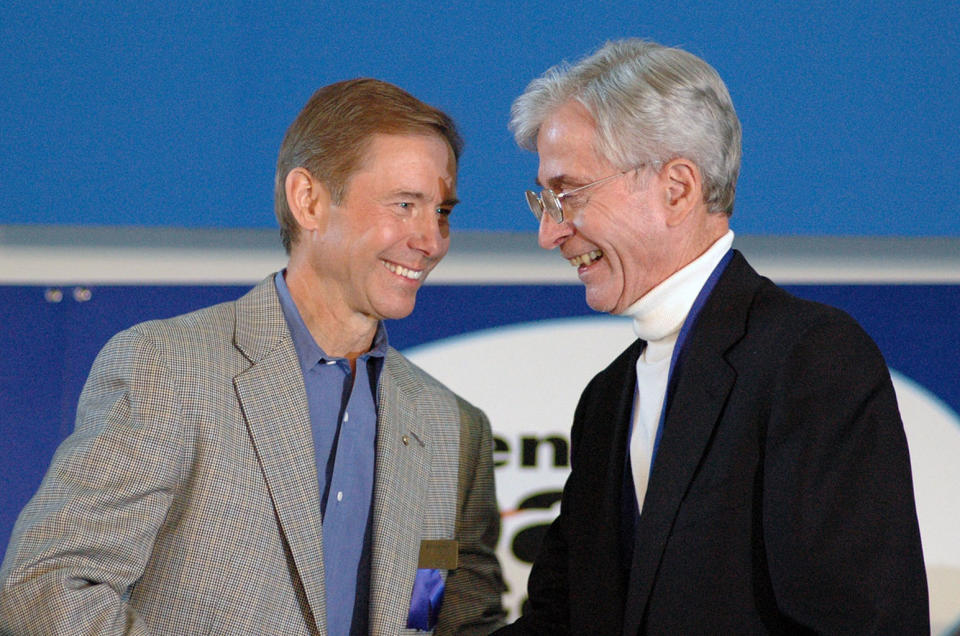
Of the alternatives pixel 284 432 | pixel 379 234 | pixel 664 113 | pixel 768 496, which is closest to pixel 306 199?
pixel 379 234

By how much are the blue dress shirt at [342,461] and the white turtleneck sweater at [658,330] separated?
0.47m

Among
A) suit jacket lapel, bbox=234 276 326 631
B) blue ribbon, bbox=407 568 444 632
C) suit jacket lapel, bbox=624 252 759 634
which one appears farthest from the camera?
blue ribbon, bbox=407 568 444 632

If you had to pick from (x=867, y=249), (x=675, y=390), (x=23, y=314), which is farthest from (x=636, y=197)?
(x=23, y=314)

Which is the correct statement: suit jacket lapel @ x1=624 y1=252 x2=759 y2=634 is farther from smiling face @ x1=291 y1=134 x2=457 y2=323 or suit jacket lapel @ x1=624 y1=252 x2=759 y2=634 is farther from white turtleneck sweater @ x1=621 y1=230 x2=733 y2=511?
smiling face @ x1=291 y1=134 x2=457 y2=323

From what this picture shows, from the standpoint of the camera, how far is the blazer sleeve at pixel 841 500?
1233 millimetres

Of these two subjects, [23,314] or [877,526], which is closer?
[877,526]

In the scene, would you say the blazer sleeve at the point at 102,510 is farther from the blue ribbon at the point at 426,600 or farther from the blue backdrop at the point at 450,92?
the blue backdrop at the point at 450,92

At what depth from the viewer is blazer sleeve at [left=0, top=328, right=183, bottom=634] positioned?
1.46 m

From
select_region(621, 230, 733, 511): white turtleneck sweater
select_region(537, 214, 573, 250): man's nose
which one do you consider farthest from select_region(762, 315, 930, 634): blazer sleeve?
select_region(537, 214, 573, 250): man's nose

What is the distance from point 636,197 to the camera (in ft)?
5.35

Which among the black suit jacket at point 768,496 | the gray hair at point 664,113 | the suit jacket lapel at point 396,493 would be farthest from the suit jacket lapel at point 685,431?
the suit jacket lapel at point 396,493

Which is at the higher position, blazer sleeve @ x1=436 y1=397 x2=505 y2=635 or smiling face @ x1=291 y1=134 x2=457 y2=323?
smiling face @ x1=291 y1=134 x2=457 y2=323

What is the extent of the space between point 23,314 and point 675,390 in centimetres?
141

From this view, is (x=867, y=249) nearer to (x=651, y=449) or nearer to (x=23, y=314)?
(x=651, y=449)
